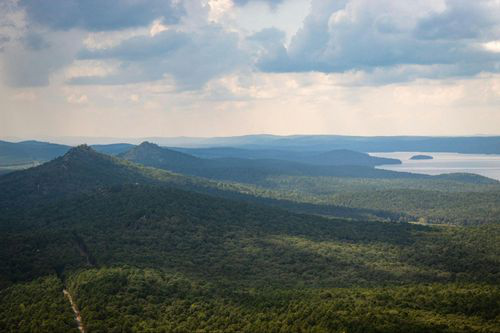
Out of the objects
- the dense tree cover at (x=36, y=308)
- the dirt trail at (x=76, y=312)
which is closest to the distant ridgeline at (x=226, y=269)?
the dense tree cover at (x=36, y=308)

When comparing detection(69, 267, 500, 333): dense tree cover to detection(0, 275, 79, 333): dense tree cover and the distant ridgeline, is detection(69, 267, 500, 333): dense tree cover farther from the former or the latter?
detection(0, 275, 79, 333): dense tree cover

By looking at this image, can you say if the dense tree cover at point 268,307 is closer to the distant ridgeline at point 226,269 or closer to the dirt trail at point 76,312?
the distant ridgeline at point 226,269

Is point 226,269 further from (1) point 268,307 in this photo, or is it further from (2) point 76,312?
(2) point 76,312

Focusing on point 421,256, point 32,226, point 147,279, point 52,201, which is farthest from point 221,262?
point 52,201

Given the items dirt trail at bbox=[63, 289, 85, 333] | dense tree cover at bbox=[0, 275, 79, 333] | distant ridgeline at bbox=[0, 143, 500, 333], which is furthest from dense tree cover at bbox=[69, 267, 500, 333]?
dense tree cover at bbox=[0, 275, 79, 333]

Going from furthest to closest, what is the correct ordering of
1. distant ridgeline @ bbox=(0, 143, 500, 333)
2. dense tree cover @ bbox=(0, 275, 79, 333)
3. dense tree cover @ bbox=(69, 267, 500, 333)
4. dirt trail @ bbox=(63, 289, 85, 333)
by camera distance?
dirt trail @ bbox=(63, 289, 85, 333) < distant ridgeline @ bbox=(0, 143, 500, 333) < dense tree cover @ bbox=(0, 275, 79, 333) < dense tree cover @ bbox=(69, 267, 500, 333)


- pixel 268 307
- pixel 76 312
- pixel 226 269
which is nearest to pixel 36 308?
pixel 76 312
